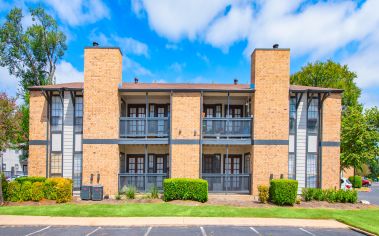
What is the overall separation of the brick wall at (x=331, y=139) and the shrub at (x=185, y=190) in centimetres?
874

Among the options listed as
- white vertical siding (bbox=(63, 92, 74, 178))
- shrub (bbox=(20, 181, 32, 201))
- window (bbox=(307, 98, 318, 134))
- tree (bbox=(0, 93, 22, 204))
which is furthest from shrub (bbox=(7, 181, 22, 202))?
window (bbox=(307, 98, 318, 134))

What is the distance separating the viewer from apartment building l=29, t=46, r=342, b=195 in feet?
55.9

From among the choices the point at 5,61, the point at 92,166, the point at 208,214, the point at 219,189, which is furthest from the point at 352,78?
the point at 5,61

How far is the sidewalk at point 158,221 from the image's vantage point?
430 inches

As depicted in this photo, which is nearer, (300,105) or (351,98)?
(300,105)

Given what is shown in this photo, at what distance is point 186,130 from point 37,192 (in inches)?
374

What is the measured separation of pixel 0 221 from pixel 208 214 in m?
9.14

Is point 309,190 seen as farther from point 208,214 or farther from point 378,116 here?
point 378,116

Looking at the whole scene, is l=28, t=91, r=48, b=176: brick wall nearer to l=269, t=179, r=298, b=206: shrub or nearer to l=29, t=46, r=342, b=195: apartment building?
l=29, t=46, r=342, b=195: apartment building

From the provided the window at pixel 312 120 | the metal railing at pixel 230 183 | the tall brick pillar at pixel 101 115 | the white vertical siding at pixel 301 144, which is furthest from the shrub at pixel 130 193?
the window at pixel 312 120

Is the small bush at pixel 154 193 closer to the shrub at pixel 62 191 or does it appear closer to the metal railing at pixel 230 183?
the metal railing at pixel 230 183

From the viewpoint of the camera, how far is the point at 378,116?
25.0 metres

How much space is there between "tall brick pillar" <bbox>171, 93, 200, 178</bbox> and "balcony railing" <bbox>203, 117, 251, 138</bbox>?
2.73 ft

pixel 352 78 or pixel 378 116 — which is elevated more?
pixel 352 78
